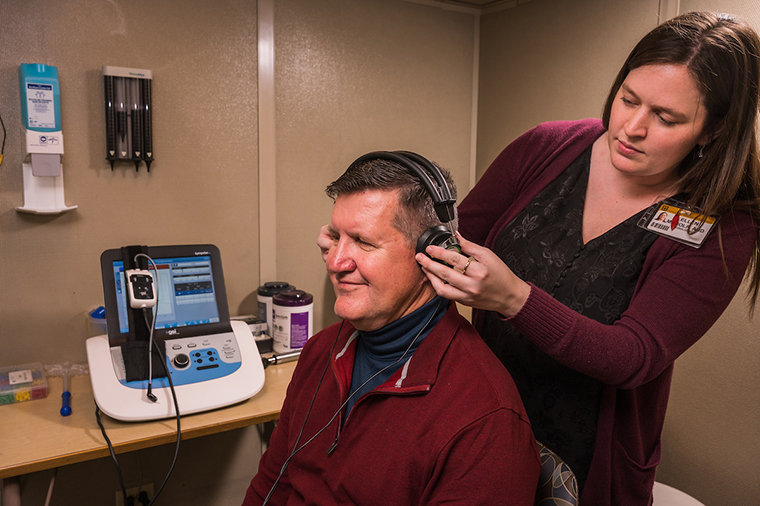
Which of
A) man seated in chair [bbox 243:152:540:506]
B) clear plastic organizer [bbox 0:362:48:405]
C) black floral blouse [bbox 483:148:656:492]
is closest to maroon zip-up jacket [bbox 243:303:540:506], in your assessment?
man seated in chair [bbox 243:152:540:506]

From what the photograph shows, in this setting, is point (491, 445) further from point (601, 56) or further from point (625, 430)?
point (601, 56)

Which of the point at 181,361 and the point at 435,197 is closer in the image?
the point at 435,197

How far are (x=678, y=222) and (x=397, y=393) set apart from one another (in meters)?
0.65

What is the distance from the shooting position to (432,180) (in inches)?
39.4

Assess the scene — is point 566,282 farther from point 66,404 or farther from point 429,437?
point 66,404

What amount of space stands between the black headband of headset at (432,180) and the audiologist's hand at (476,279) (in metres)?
0.10

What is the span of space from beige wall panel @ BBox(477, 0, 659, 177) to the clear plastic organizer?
209 cm

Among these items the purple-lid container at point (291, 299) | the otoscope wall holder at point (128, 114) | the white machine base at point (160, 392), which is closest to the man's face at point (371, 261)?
the white machine base at point (160, 392)

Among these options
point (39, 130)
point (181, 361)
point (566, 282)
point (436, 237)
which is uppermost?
point (39, 130)

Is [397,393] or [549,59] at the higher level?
[549,59]

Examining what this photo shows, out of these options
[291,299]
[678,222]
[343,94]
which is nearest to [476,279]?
[678,222]

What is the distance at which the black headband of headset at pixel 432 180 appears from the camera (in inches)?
38.1

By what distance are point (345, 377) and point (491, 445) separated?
0.37 m

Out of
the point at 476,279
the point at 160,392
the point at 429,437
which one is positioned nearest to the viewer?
the point at 476,279
